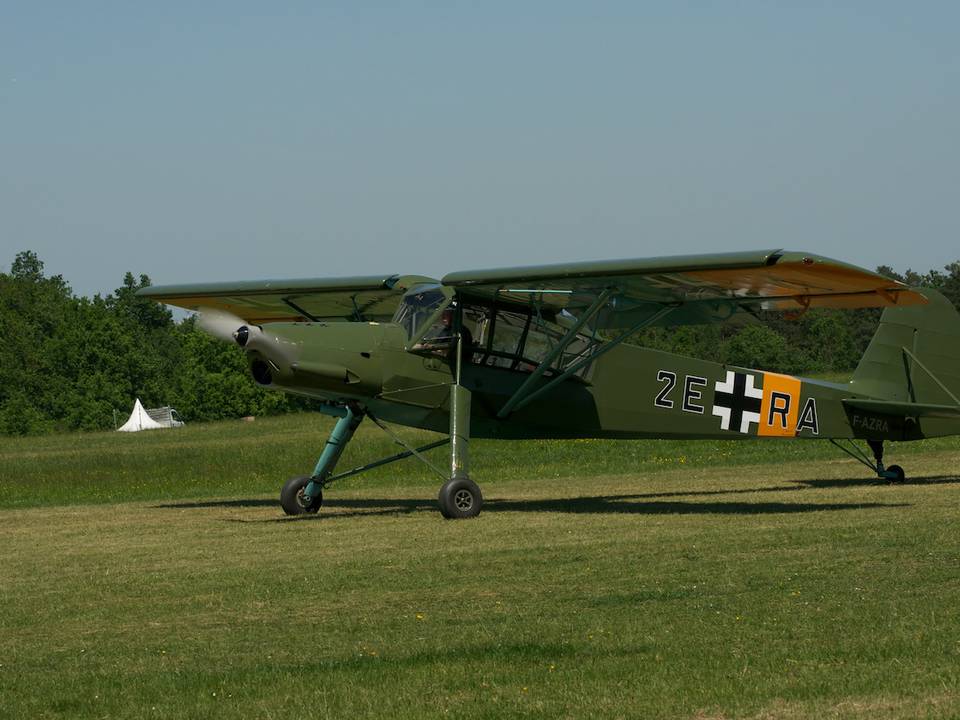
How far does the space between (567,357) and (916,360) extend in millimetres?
6366

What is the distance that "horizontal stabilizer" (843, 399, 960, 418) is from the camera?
2006 cm

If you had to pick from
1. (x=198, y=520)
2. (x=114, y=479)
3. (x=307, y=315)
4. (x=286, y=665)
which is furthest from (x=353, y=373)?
(x=114, y=479)

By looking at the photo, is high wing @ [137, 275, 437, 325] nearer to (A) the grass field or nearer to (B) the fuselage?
(B) the fuselage

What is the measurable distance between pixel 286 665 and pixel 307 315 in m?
13.2

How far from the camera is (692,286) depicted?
1650cm

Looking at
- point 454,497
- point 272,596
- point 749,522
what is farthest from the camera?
point 454,497

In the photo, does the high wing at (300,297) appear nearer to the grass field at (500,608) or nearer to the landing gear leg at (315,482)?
the landing gear leg at (315,482)

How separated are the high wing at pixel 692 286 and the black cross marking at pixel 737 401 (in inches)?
51.8

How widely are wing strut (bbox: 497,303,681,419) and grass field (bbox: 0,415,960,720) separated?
Answer: 1.43 metres

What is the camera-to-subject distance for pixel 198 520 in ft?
57.9

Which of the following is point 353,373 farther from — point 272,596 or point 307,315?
point 272,596

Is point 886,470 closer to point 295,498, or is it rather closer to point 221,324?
point 295,498

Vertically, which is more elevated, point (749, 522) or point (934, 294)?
point (934, 294)

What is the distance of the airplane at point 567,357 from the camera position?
51.7ft
